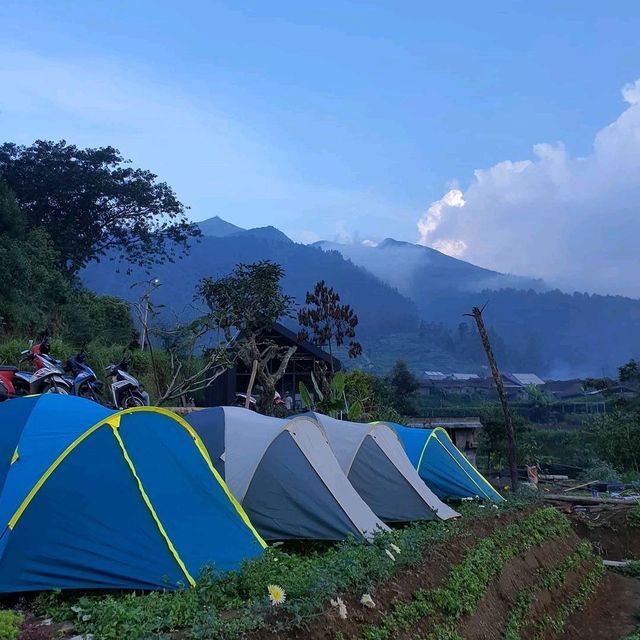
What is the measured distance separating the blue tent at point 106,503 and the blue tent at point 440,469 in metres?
6.21

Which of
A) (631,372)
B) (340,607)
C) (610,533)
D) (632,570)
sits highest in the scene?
(631,372)

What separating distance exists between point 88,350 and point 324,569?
487 inches

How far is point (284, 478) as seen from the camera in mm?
8047

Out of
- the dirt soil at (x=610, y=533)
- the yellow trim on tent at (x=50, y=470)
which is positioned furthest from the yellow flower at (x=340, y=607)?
the dirt soil at (x=610, y=533)

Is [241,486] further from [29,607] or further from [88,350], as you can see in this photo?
[88,350]

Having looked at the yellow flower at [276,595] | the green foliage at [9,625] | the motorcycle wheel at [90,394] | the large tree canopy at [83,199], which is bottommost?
the green foliage at [9,625]

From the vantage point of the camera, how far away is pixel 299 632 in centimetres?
447

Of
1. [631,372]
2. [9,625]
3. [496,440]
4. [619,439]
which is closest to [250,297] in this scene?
[496,440]

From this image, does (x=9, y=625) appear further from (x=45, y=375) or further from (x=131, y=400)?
(x=131, y=400)

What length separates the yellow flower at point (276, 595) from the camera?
466 centimetres

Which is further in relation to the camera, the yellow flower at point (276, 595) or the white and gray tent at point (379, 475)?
the white and gray tent at point (379, 475)

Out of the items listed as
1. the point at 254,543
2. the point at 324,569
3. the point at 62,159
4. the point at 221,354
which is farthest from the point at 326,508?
the point at 62,159

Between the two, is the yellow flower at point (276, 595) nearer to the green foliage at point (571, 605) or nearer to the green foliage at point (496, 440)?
the green foliage at point (571, 605)

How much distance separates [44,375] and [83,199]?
2091cm
